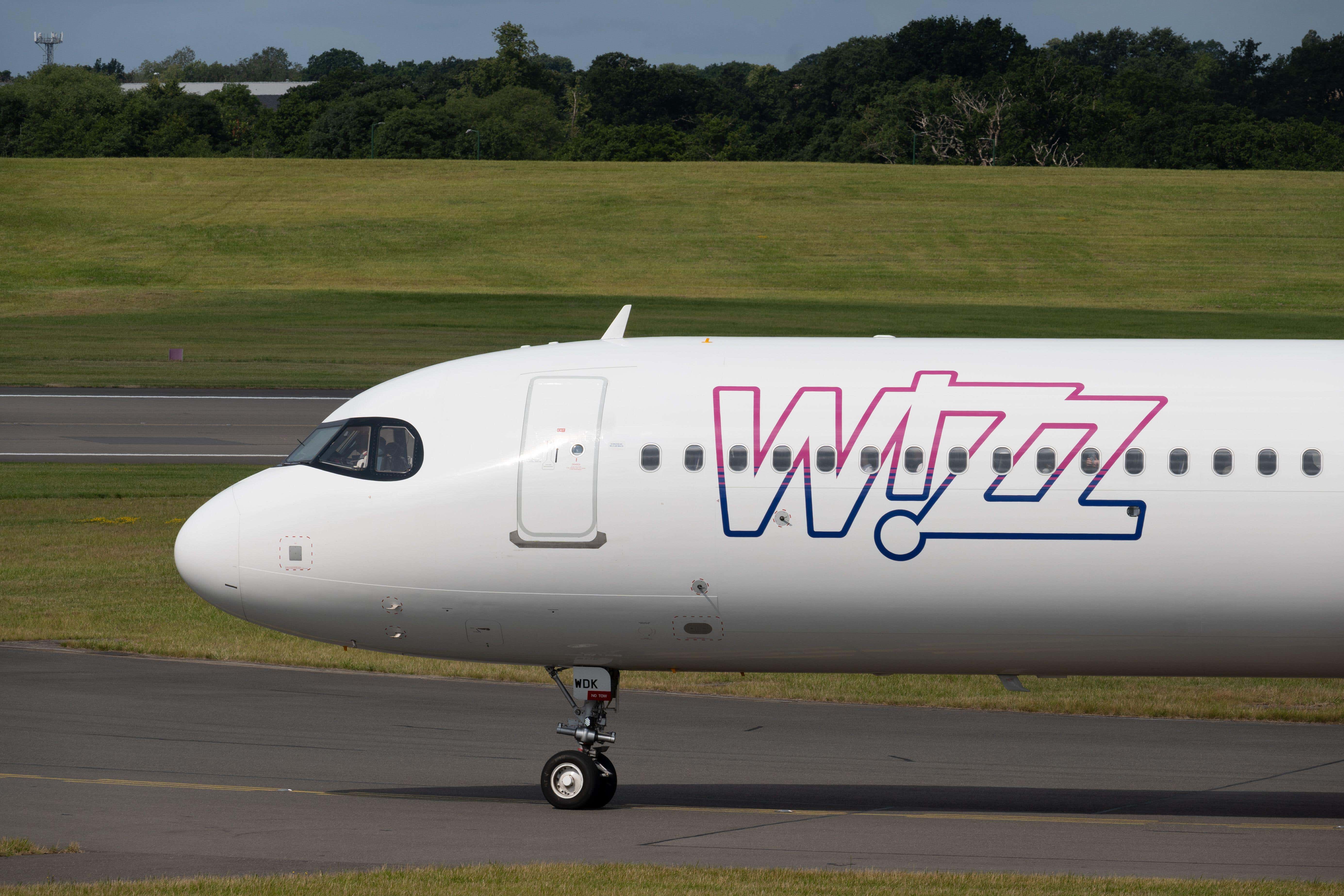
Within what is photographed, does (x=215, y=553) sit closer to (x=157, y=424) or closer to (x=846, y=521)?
(x=846, y=521)

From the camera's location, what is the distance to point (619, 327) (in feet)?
55.4

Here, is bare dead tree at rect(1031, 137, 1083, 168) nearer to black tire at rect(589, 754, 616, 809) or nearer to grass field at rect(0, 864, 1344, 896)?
black tire at rect(589, 754, 616, 809)

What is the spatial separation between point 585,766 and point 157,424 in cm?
3593

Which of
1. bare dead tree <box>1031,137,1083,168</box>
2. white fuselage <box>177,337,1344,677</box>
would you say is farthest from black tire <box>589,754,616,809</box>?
bare dead tree <box>1031,137,1083,168</box>

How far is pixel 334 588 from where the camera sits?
15031 millimetres

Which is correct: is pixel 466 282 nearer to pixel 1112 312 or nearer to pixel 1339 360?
pixel 1112 312

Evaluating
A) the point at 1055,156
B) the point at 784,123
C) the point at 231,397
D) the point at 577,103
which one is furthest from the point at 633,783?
the point at 577,103

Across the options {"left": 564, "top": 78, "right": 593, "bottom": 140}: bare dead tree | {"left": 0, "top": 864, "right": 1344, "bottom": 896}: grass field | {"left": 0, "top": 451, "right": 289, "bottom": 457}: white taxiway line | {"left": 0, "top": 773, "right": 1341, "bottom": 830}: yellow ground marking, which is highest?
{"left": 564, "top": 78, "right": 593, "bottom": 140}: bare dead tree

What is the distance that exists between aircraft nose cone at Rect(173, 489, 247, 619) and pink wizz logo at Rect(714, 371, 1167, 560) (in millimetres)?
4974

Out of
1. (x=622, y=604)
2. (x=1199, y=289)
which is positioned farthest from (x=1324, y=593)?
(x=1199, y=289)

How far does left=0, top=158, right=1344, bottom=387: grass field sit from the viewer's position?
69125 mm

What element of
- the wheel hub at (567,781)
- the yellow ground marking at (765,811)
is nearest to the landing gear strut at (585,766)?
the wheel hub at (567,781)

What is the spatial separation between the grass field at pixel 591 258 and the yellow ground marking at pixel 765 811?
40.4m

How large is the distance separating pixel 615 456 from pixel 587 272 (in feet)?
234
